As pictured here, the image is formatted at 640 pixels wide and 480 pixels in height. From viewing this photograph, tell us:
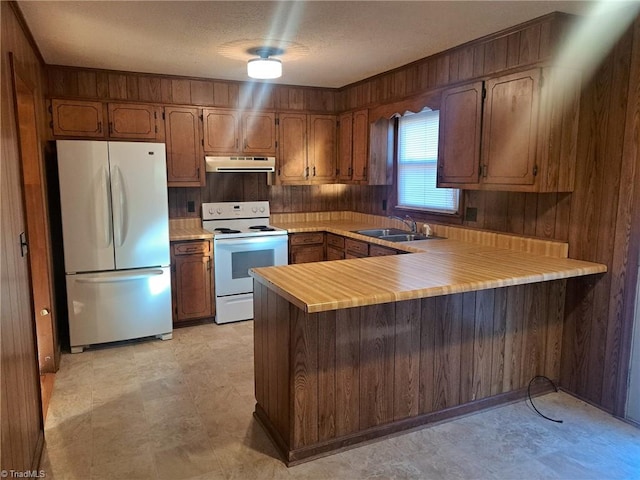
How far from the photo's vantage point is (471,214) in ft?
12.2

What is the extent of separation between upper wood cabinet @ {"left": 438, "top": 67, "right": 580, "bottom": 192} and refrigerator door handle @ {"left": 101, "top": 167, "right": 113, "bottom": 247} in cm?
279

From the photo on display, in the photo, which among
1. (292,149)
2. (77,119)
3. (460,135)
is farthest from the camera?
(292,149)

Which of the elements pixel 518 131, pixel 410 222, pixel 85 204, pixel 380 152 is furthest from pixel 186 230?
pixel 518 131

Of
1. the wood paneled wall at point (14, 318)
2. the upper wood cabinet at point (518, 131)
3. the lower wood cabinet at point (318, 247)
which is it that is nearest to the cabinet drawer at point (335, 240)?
the lower wood cabinet at point (318, 247)

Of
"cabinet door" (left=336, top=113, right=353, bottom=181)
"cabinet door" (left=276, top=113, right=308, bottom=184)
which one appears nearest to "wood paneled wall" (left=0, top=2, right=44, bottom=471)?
"cabinet door" (left=276, top=113, right=308, bottom=184)

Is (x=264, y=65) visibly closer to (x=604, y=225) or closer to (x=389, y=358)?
(x=389, y=358)

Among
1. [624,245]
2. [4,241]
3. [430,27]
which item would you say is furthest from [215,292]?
[624,245]

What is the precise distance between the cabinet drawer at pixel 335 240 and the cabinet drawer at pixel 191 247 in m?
1.25

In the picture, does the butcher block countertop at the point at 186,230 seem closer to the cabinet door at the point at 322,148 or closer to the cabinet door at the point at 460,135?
the cabinet door at the point at 322,148

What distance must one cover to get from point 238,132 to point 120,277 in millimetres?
1851

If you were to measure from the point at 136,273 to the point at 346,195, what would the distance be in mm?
2609

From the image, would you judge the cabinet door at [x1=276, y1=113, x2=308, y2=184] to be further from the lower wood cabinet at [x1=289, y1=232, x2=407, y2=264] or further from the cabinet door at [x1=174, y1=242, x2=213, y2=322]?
the cabinet door at [x1=174, y1=242, x2=213, y2=322]

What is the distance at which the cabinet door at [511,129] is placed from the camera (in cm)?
284

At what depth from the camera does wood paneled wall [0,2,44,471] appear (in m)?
1.82
